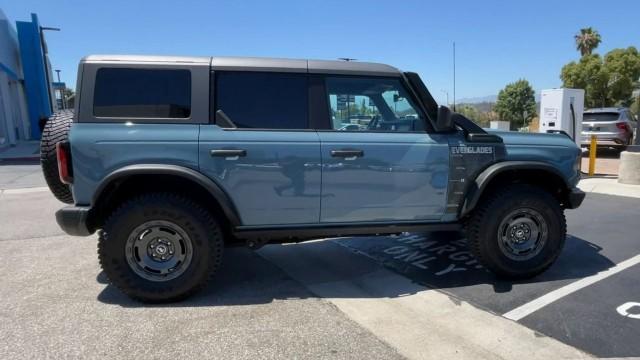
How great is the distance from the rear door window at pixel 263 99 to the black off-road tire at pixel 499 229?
1.80 meters

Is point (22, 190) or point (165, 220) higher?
point (165, 220)

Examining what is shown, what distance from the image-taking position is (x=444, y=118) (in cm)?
371

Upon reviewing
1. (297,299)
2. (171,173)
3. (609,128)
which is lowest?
(297,299)

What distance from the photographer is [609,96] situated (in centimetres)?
3425

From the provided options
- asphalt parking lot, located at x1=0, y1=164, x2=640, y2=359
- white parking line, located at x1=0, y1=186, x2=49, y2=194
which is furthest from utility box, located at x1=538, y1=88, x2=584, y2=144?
white parking line, located at x1=0, y1=186, x2=49, y2=194

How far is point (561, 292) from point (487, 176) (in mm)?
1149

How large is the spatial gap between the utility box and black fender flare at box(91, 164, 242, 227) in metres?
9.82

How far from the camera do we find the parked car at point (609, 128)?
13172 millimetres

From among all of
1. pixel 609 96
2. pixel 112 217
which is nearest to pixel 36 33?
pixel 112 217

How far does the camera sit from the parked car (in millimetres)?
13172

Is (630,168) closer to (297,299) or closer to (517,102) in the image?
(297,299)

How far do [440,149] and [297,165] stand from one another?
4.10 feet

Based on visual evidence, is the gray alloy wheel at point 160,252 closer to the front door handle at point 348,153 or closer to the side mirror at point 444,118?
the front door handle at point 348,153

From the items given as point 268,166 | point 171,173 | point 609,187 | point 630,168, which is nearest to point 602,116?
point 630,168
